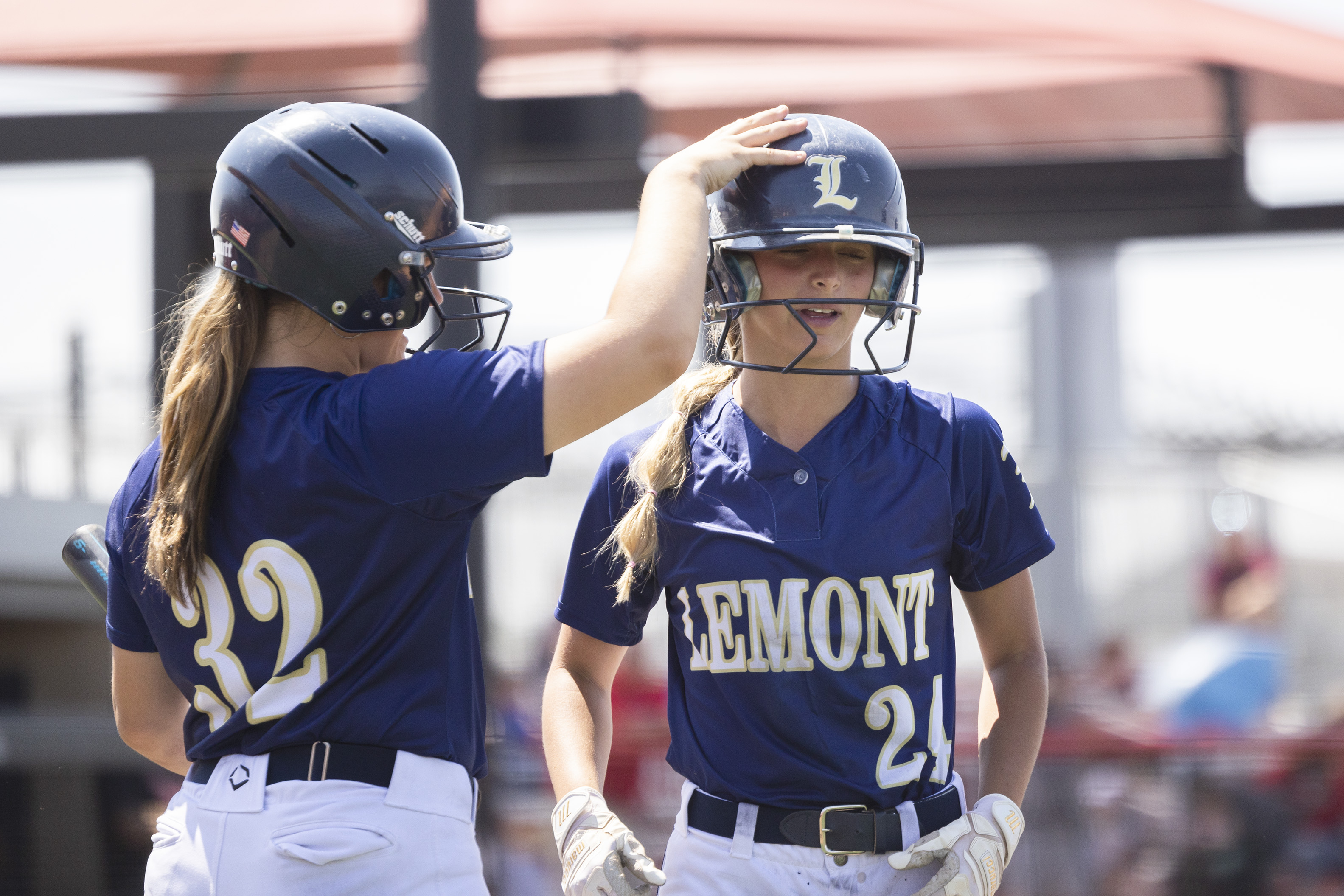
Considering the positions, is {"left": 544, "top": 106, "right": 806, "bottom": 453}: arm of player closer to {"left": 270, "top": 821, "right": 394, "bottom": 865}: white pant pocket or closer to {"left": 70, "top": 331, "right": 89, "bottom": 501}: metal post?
{"left": 270, "top": 821, "right": 394, "bottom": 865}: white pant pocket

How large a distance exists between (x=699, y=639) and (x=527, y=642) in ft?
5.51

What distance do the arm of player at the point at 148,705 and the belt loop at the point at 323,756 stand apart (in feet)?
1.36

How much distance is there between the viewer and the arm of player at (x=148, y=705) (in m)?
1.56

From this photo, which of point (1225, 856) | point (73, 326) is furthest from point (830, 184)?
point (73, 326)

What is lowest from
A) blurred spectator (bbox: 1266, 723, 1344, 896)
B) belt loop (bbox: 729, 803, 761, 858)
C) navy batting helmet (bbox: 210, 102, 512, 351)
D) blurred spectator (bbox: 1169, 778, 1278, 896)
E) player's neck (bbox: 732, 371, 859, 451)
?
blurred spectator (bbox: 1169, 778, 1278, 896)

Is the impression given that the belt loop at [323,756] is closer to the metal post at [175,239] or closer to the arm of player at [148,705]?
the arm of player at [148,705]

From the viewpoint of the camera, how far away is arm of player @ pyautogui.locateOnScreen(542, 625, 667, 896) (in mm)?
1495

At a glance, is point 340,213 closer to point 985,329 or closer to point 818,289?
point 818,289

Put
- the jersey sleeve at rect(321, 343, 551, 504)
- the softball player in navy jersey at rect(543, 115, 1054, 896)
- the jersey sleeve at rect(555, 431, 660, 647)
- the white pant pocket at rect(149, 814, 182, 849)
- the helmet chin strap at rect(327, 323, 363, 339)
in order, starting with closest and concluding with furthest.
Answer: the jersey sleeve at rect(321, 343, 551, 504)
the white pant pocket at rect(149, 814, 182, 849)
the helmet chin strap at rect(327, 323, 363, 339)
the softball player in navy jersey at rect(543, 115, 1054, 896)
the jersey sleeve at rect(555, 431, 660, 647)

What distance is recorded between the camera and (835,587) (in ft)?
5.03

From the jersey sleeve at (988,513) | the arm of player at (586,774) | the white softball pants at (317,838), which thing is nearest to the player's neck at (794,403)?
the jersey sleeve at (988,513)

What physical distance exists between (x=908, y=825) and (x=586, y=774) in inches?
18.8

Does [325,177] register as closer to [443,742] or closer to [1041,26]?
[443,742]

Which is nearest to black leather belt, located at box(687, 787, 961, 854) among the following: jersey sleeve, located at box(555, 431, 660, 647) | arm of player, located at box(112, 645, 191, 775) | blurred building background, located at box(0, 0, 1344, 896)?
jersey sleeve, located at box(555, 431, 660, 647)
